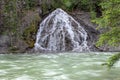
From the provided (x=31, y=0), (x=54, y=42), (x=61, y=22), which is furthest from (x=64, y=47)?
(x=31, y=0)

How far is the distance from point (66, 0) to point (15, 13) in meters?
4.82

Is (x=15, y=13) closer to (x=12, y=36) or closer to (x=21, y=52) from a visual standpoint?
(x=12, y=36)

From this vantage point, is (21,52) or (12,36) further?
(12,36)

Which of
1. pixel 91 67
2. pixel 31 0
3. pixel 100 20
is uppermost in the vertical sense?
pixel 31 0

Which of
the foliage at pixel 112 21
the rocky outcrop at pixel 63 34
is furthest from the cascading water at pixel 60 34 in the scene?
the foliage at pixel 112 21

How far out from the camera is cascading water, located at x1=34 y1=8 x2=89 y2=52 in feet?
→ 55.5

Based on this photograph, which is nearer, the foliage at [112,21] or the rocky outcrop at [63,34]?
the foliage at [112,21]

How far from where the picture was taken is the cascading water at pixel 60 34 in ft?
55.5

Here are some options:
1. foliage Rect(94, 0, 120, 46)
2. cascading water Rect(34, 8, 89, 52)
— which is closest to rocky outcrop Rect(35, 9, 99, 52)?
cascading water Rect(34, 8, 89, 52)

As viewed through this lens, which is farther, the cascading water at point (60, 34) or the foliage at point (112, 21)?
the cascading water at point (60, 34)

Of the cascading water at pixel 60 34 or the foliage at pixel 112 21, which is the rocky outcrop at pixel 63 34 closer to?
the cascading water at pixel 60 34

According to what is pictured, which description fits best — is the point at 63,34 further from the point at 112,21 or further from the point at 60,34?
the point at 112,21

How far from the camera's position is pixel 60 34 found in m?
17.7

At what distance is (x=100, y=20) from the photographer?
24.9ft
